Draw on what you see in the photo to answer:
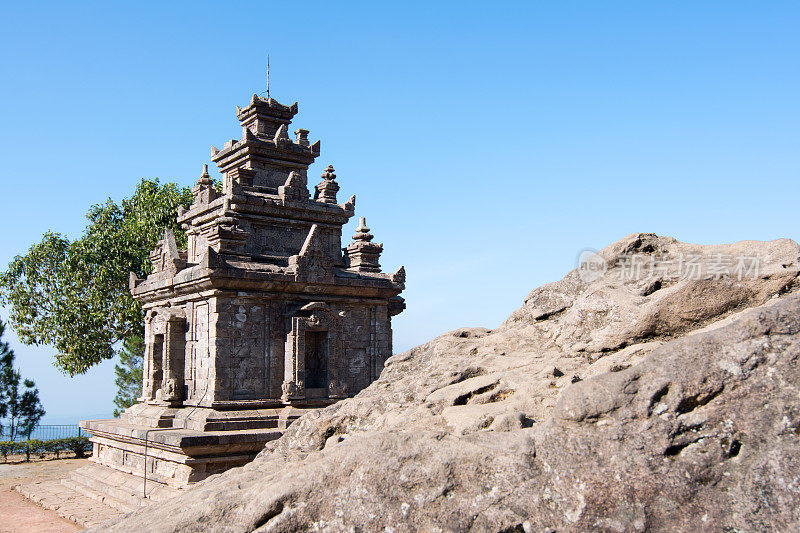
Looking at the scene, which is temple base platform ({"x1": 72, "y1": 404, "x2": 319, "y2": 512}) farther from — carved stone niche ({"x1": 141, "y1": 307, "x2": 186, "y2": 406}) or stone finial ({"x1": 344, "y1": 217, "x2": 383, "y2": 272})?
stone finial ({"x1": 344, "y1": 217, "x2": 383, "y2": 272})

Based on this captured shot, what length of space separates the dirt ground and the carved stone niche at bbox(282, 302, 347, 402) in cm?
533

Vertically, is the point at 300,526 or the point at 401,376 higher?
the point at 401,376

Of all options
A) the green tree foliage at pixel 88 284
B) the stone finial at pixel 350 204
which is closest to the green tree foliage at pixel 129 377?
the green tree foliage at pixel 88 284

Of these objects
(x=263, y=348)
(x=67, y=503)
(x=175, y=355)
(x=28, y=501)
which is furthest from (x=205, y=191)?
(x=28, y=501)

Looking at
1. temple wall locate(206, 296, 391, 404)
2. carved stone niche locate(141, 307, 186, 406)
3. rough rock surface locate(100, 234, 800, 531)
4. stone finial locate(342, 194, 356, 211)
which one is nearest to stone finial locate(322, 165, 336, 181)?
stone finial locate(342, 194, 356, 211)

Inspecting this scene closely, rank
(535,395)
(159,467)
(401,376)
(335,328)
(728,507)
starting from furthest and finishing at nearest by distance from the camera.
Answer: (335,328), (159,467), (401,376), (535,395), (728,507)

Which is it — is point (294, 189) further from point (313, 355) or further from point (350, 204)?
point (313, 355)

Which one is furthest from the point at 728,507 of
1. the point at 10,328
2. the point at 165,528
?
the point at 10,328

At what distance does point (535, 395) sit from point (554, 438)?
0.98 m

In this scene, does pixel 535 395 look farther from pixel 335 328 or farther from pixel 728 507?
pixel 335 328

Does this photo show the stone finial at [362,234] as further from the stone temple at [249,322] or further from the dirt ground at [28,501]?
the dirt ground at [28,501]

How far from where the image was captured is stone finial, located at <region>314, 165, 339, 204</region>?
1847 centimetres

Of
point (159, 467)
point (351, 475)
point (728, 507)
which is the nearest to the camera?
point (728, 507)

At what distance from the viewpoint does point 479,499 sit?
3.67 meters
